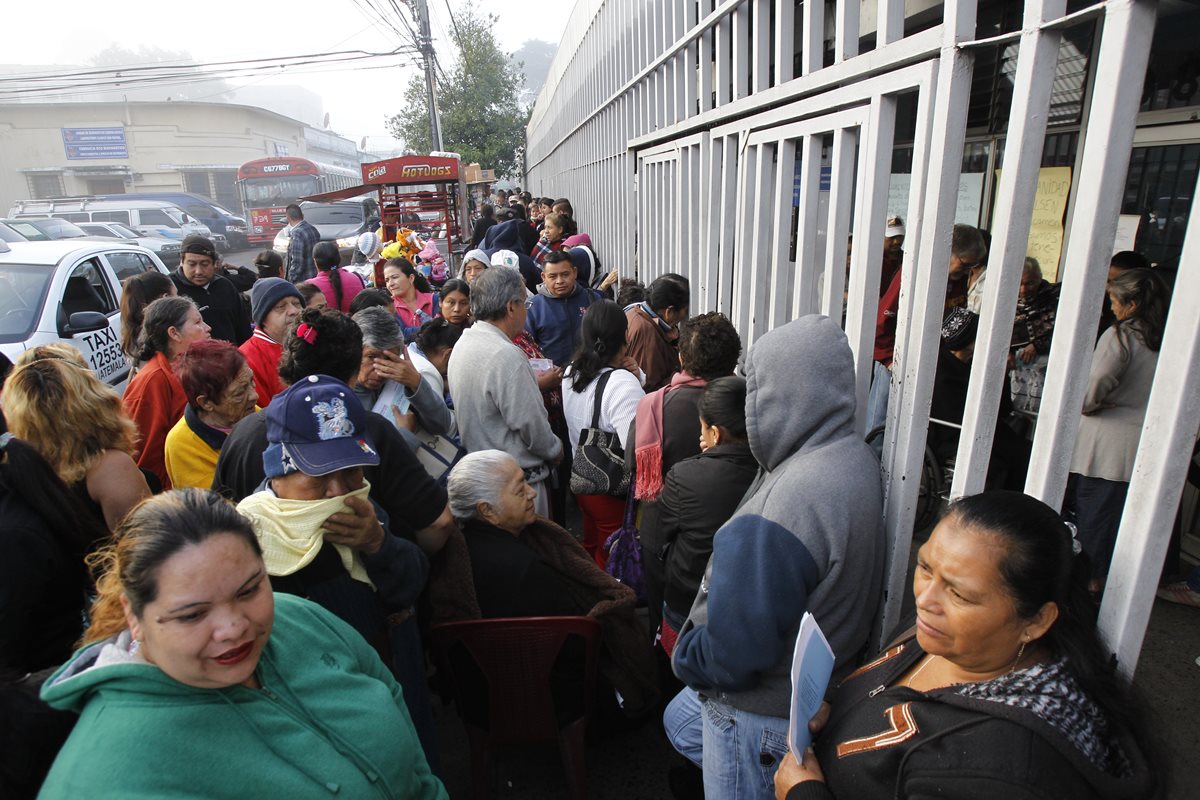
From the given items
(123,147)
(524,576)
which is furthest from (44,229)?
(123,147)

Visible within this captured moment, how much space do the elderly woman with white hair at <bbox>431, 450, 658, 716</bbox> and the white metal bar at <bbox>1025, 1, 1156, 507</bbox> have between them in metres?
1.48

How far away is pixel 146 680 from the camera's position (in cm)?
126

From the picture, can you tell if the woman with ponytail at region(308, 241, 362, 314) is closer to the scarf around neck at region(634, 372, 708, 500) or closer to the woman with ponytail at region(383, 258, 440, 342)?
the woman with ponytail at region(383, 258, 440, 342)

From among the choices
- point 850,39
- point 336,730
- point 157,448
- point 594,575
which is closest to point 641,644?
point 594,575

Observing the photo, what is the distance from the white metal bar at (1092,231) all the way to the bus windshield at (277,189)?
2776cm

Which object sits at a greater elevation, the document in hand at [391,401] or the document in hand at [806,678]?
the document in hand at [391,401]

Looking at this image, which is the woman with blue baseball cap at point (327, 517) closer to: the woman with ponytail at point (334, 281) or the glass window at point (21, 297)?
the woman with ponytail at point (334, 281)

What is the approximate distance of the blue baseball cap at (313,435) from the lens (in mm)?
1891

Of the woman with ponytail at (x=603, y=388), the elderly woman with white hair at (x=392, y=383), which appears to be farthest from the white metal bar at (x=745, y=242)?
the elderly woman with white hair at (x=392, y=383)

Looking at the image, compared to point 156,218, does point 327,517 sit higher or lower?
lower

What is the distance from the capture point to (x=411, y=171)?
15.7m

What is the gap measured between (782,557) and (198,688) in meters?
1.27

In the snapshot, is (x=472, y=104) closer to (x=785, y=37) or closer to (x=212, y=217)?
(x=212, y=217)

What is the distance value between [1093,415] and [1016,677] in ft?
7.76
